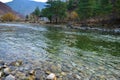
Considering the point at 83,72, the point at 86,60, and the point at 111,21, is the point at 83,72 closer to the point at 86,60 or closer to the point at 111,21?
the point at 86,60

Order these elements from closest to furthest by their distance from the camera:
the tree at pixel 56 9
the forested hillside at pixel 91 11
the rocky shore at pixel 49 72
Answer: the rocky shore at pixel 49 72 → the forested hillside at pixel 91 11 → the tree at pixel 56 9

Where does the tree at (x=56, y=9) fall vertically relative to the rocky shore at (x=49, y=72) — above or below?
above

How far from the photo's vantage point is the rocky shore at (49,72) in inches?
449

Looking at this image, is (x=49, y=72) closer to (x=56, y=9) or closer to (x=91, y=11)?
(x=91, y=11)

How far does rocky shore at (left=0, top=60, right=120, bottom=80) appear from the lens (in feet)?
37.4

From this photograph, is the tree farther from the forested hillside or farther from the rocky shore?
Result: the rocky shore

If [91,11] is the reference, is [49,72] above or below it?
below

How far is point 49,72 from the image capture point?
1236 centimetres

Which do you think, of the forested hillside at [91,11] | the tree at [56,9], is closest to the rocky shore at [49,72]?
the forested hillside at [91,11]

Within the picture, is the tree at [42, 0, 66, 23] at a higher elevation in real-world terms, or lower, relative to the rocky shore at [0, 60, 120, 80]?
higher

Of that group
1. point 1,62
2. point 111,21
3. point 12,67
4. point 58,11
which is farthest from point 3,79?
point 58,11

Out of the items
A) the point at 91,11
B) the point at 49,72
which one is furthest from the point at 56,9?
the point at 49,72

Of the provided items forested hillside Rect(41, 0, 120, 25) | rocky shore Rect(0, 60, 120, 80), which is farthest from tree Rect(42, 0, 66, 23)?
rocky shore Rect(0, 60, 120, 80)

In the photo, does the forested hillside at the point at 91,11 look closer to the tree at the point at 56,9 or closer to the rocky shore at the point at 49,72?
the tree at the point at 56,9
